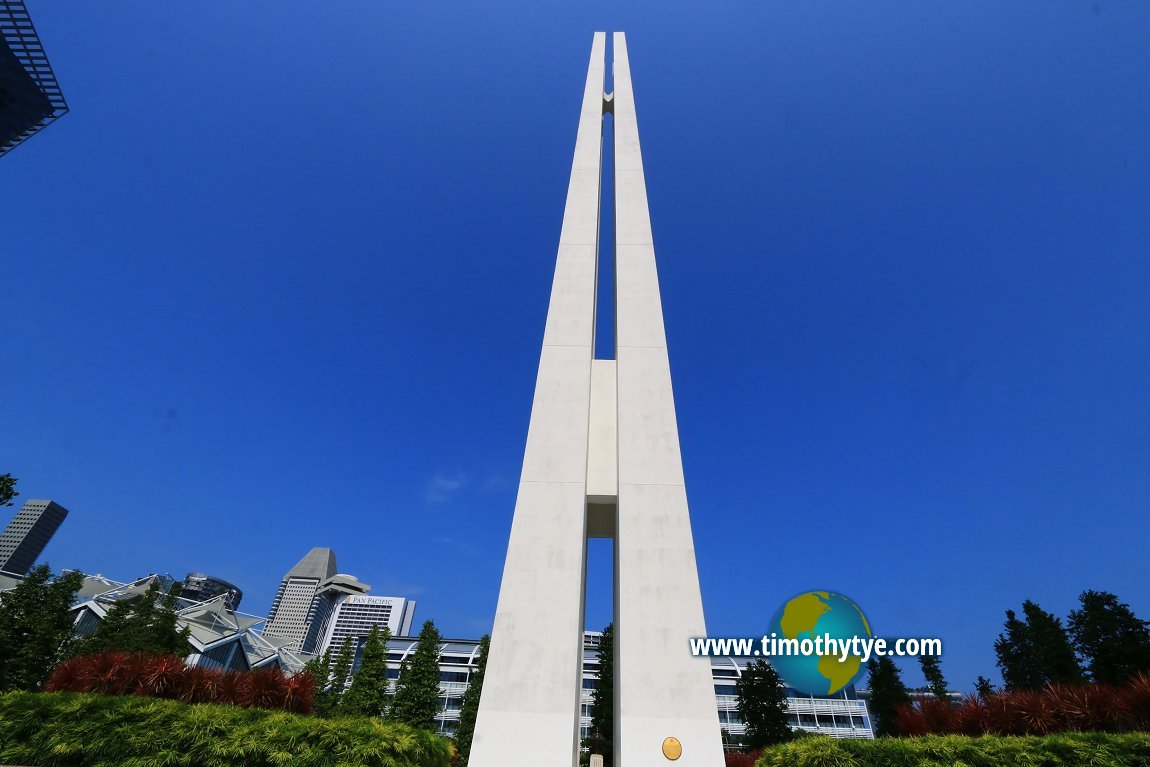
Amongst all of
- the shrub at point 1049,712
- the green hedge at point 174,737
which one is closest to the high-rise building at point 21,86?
the green hedge at point 174,737

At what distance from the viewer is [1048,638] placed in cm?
2997

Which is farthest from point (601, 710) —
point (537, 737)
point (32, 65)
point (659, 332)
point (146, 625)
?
point (32, 65)

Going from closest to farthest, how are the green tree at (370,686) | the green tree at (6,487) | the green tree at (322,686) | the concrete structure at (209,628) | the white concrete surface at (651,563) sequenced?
the white concrete surface at (651,563) < the green tree at (6,487) < the green tree at (370,686) < the green tree at (322,686) < the concrete structure at (209,628)

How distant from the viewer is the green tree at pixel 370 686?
3048 cm

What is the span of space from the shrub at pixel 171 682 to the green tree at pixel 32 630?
22.3m

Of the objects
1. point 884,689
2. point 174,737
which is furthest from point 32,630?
point 884,689

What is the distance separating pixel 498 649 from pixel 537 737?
1540mm

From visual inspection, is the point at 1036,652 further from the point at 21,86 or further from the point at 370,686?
the point at 21,86

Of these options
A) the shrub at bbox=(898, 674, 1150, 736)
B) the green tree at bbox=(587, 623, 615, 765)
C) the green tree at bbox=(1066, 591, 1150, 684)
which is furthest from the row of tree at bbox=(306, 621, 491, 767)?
the green tree at bbox=(1066, 591, 1150, 684)

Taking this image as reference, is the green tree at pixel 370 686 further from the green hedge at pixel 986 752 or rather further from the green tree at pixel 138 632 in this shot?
the green hedge at pixel 986 752

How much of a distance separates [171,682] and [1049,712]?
52.6ft

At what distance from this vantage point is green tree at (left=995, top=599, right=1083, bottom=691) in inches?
1129

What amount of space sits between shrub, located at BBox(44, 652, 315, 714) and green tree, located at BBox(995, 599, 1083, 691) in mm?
29023

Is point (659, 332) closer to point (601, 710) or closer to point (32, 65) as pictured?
point (601, 710)
